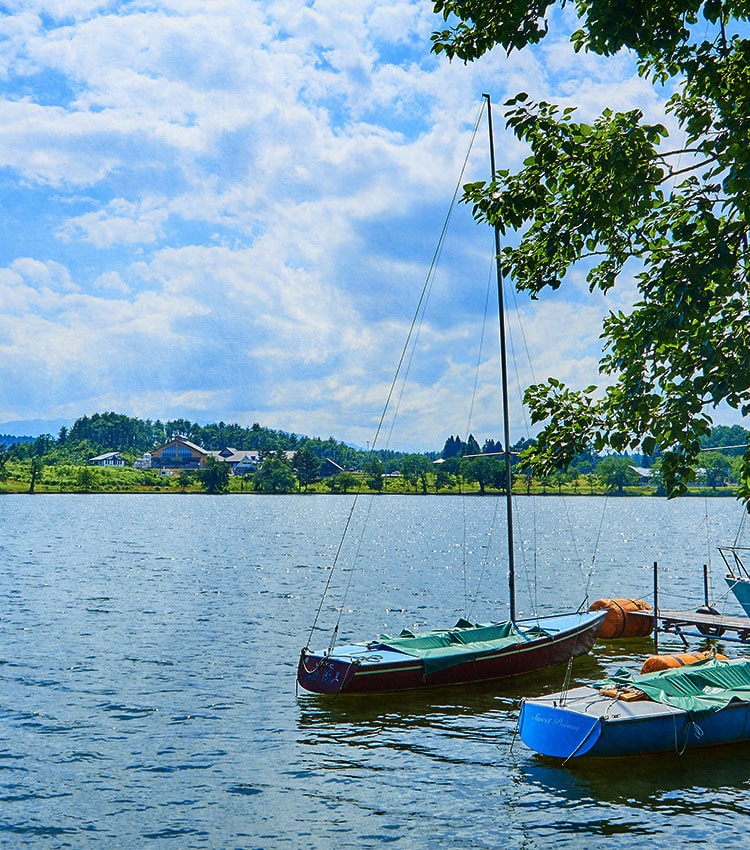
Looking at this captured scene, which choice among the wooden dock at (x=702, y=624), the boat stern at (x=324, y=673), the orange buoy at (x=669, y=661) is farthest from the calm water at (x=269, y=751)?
the orange buoy at (x=669, y=661)

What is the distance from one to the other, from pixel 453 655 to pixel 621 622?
16556mm

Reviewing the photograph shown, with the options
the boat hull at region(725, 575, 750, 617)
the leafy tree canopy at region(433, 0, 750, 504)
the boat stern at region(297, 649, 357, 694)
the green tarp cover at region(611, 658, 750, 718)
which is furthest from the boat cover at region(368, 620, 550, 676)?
the leafy tree canopy at region(433, 0, 750, 504)

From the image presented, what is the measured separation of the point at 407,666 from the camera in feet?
99.1

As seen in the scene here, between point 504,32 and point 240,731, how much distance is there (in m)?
23.4

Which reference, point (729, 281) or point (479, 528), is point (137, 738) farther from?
point (479, 528)

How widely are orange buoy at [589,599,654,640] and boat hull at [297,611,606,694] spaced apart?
8587 millimetres

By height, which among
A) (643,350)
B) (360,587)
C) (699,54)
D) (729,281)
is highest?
(699,54)

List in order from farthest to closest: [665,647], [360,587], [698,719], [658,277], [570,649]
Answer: [360,587] < [665,647] < [570,649] < [698,719] < [658,277]

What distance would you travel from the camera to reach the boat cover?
3106cm

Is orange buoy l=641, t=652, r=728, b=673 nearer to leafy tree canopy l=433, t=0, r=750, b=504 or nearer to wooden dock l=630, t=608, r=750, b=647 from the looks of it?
wooden dock l=630, t=608, r=750, b=647

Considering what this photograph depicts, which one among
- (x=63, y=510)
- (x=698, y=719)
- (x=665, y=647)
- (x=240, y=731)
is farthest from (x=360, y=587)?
(x=63, y=510)

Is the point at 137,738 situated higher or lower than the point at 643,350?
lower

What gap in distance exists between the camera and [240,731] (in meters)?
27.4

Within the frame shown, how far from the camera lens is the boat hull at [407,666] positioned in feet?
97.4
